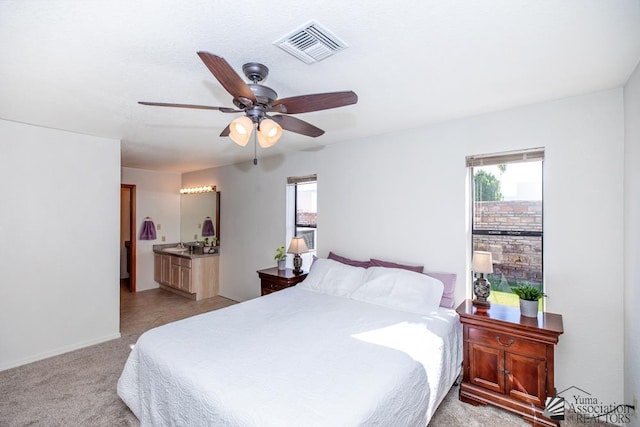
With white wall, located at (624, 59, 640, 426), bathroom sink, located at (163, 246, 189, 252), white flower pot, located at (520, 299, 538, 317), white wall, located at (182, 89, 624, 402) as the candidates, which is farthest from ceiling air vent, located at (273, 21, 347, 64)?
bathroom sink, located at (163, 246, 189, 252)

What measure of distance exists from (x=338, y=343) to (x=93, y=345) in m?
3.17

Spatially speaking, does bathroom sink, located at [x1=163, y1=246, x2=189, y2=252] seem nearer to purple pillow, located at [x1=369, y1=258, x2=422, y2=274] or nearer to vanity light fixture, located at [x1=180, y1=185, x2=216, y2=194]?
vanity light fixture, located at [x1=180, y1=185, x2=216, y2=194]

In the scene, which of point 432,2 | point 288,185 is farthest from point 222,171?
point 432,2

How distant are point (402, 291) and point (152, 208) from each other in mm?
5213

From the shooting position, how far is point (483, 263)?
250cm

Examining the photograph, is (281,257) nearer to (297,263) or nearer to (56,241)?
(297,263)

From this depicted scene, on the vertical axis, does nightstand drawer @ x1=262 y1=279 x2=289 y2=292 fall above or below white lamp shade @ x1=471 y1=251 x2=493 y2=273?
below

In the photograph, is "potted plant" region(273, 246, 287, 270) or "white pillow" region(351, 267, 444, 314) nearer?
"white pillow" region(351, 267, 444, 314)

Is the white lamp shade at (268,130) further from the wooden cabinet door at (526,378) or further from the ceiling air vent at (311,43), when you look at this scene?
the wooden cabinet door at (526,378)

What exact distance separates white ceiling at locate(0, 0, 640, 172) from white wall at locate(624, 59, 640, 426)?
0.25 meters

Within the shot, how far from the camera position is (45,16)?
1389 mm

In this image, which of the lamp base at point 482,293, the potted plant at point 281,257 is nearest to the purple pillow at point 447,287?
the lamp base at point 482,293

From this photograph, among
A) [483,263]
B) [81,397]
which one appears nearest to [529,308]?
[483,263]

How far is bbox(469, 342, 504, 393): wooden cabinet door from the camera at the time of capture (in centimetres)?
223
